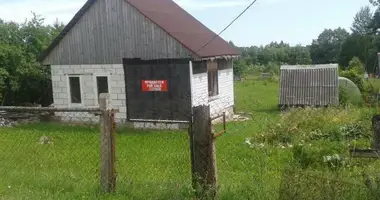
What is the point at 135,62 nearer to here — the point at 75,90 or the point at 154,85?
the point at 154,85

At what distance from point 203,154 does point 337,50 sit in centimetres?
2250

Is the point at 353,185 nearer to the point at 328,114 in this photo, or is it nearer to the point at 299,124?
the point at 299,124

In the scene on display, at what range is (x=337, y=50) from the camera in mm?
25156

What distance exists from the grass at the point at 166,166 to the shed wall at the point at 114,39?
10.6ft

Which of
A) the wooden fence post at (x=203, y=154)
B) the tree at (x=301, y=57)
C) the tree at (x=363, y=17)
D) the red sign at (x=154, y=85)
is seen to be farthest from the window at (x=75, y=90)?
the tree at (x=301, y=57)

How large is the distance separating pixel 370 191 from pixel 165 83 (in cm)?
1329

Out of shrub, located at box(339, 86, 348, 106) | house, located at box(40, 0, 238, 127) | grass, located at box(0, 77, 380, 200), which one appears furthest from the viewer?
shrub, located at box(339, 86, 348, 106)

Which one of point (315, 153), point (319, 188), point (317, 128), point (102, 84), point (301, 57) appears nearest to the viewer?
point (319, 188)

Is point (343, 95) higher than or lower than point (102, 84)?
lower

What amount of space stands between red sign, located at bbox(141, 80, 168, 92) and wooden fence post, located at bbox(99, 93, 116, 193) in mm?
11797

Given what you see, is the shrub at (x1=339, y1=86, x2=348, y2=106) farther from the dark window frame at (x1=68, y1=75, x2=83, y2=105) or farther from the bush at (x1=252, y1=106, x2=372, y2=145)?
the dark window frame at (x1=68, y1=75, x2=83, y2=105)

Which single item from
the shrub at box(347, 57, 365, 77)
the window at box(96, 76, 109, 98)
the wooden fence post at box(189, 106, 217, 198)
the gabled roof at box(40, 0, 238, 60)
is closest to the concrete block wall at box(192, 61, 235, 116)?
the gabled roof at box(40, 0, 238, 60)

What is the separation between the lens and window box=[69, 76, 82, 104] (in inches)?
754

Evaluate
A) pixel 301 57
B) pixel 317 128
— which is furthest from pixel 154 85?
pixel 301 57
